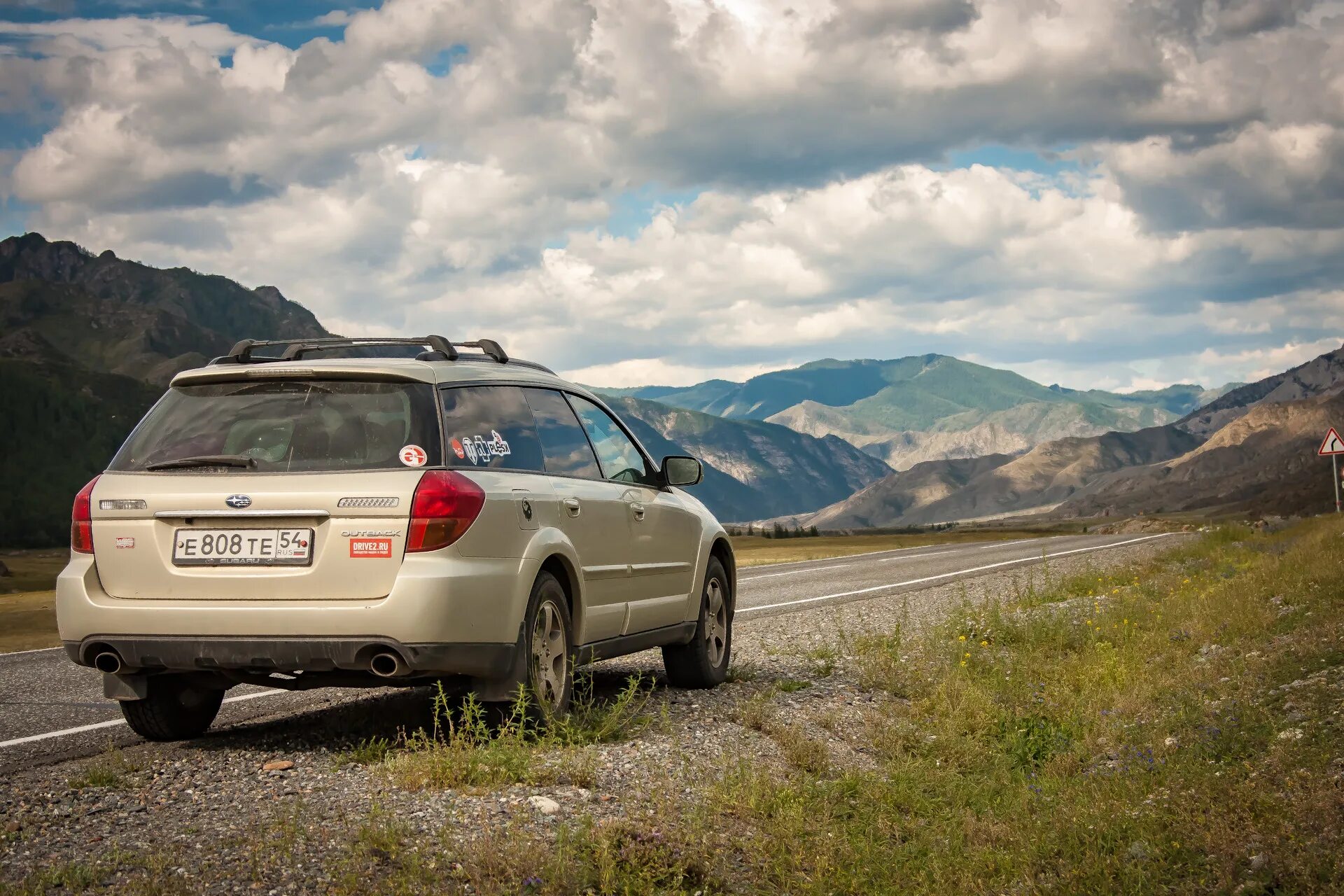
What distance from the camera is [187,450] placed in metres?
6.10

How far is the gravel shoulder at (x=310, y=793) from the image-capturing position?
4367 mm

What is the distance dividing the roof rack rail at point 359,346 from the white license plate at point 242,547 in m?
1.05

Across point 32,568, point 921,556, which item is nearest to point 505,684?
point 921,556

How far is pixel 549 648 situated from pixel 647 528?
1.41m

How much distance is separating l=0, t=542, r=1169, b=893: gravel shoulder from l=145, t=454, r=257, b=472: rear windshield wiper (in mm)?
1391

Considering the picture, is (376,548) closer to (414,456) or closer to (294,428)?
(414,456)

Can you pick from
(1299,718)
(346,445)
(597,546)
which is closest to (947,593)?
(1299,718)

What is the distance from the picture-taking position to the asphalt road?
714 centimetres

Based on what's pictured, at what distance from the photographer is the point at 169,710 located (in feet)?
21.6

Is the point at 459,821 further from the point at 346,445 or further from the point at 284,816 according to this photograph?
the point at 346,445

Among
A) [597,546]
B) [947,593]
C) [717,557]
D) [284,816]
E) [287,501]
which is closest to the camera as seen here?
[284,816]

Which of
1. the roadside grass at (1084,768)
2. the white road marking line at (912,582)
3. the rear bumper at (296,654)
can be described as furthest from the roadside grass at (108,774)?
the white road marking line at (912,582)

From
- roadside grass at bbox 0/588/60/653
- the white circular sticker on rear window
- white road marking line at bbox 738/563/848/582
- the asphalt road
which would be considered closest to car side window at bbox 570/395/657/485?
the white circular sticker on rear window

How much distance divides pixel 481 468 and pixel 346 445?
0.64 metres
